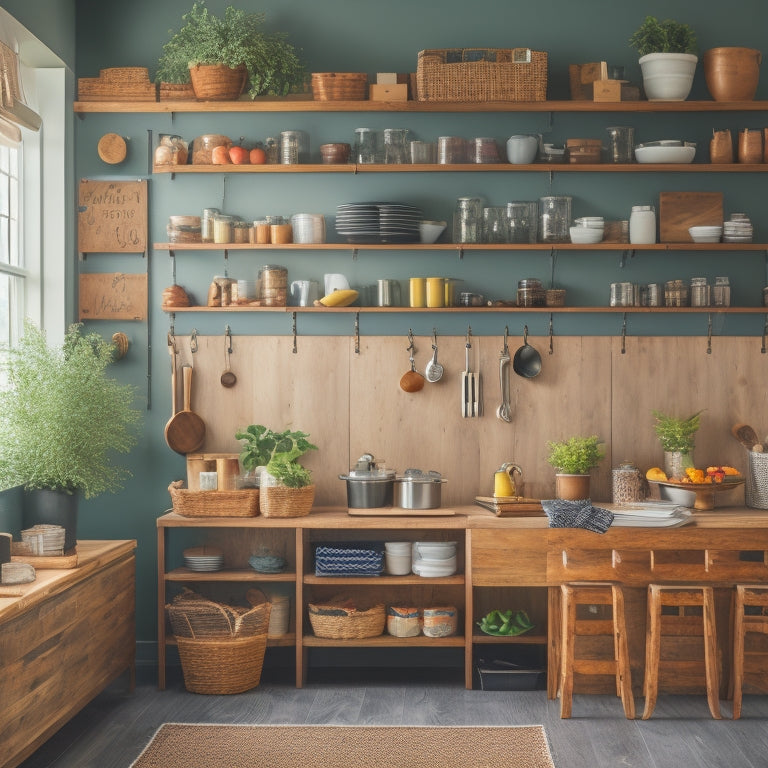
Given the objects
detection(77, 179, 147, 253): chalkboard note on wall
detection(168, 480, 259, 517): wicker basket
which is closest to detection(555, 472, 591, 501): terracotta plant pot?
detection(168, 480, 259, 517): wicker basket

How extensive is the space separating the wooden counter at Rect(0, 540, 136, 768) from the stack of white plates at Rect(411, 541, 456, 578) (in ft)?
4.57

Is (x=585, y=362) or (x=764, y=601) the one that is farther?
(x=585, y=362)

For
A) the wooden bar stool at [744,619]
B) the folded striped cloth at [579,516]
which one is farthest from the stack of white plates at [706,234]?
the wooden bar stool at [744,619]

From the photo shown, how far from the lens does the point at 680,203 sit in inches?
203

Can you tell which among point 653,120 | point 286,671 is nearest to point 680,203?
point 653,120

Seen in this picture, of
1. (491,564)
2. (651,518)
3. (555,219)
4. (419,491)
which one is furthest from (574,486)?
(555,219)

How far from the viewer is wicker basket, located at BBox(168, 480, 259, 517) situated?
4.82 meters

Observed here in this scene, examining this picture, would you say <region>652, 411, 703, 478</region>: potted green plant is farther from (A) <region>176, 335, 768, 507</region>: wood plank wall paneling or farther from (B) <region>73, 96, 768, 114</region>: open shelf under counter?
(B) <region>73, 96, 768, 114</region>: open shelf under counter

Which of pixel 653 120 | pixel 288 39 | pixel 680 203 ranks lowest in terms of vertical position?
pixel 680 203

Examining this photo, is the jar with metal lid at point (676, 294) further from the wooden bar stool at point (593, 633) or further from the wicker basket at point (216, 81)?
the wicker basket at point (216, 81)

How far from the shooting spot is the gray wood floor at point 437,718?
153 inches

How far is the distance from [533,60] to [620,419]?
1901mm

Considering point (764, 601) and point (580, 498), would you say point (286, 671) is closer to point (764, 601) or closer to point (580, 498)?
point (580, 498)

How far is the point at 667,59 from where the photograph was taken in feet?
16.3
